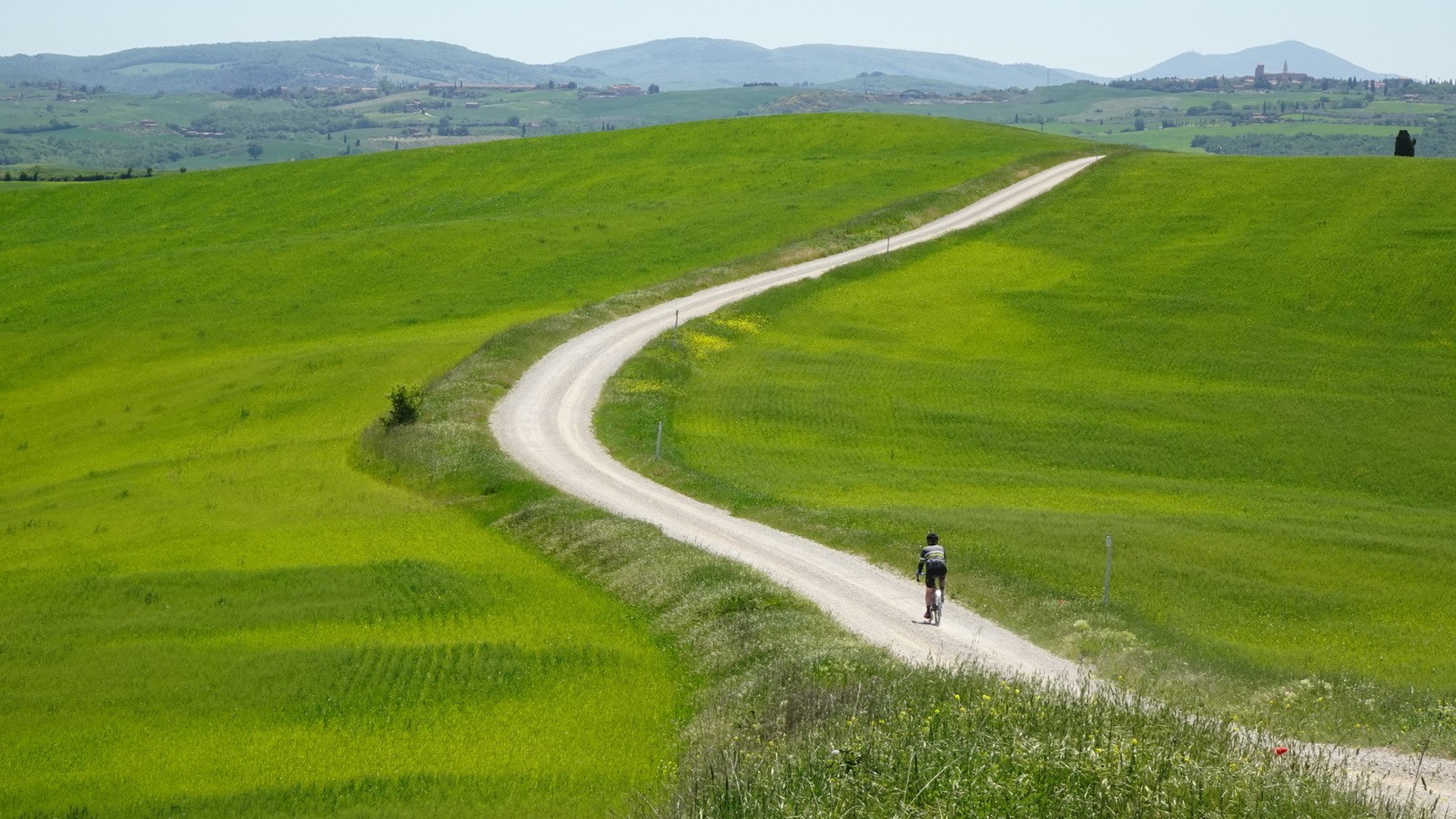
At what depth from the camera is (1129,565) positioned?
1409 inches

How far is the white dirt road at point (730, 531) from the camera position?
27250mm

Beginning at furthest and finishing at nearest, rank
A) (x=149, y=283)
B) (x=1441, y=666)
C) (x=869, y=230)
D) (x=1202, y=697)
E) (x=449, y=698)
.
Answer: (x=869, y=230)
(x=149, y=283)
(x=1441, y=666)
(x=449, y=698)
(x=1202, y=697)

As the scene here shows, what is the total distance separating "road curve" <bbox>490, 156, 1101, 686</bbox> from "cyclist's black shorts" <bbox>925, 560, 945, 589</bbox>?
1057 millimetres

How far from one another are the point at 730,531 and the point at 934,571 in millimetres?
9756

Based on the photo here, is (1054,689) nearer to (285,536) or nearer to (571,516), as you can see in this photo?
(571,516)

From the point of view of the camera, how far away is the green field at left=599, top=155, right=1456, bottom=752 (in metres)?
31.3

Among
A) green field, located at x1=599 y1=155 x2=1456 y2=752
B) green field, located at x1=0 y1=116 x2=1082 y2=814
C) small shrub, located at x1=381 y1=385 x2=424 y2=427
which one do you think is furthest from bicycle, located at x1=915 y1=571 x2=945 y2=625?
small shrub, located at x1=381 y1=385 x2=424 y2=427

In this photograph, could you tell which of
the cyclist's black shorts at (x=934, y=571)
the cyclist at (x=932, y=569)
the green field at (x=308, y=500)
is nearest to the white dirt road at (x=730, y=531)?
the cyclist at (x=932, y=569)

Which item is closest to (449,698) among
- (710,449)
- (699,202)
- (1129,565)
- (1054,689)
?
(1054,689)

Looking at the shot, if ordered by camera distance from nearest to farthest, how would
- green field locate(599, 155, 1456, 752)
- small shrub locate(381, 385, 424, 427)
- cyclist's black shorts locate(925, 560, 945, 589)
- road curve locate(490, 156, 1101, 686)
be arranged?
road curve locate(490, 156, 1101, 686) < cyclist's black shorts locate(925, 560, 945, 589) < green field locate(599, 155, 1456, 752) < small shrub locate(381, 385, 424, 427)

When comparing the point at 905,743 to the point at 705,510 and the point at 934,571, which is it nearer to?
the point at 934,571

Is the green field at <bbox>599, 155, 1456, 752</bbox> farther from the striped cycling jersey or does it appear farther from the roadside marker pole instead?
the striped cycling jersey

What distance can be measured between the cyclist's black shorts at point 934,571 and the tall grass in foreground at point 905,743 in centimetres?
254

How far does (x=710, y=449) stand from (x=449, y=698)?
24158 millimetres
